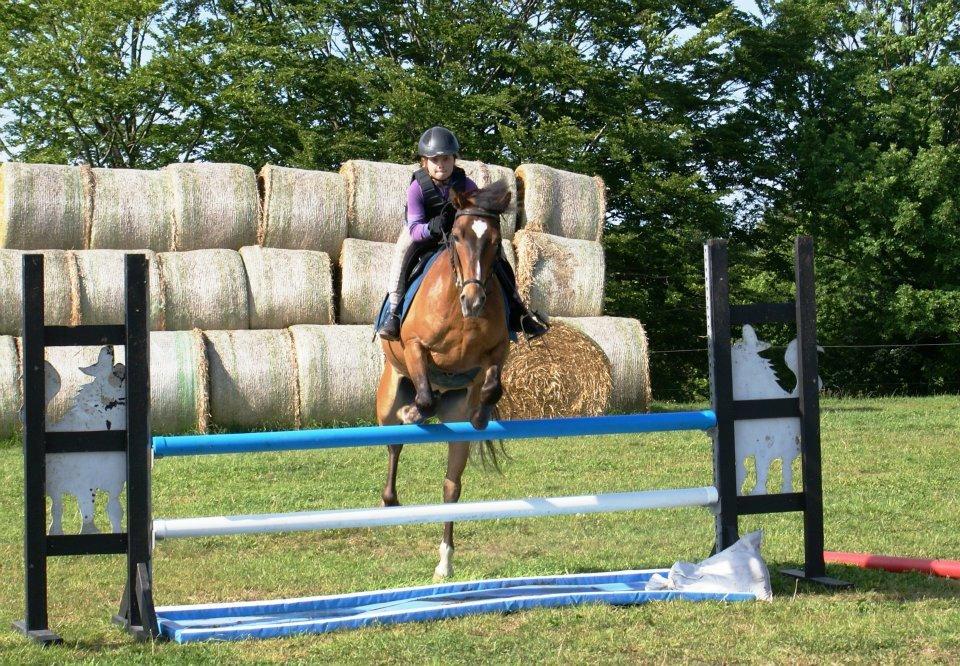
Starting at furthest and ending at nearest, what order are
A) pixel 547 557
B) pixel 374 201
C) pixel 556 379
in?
pixel 374 201 → pixel 556 379 → pixel 547 557

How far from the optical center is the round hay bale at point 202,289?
1352 cm

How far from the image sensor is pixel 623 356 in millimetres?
15328

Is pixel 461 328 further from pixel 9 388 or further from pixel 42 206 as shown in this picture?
pixel 42 206

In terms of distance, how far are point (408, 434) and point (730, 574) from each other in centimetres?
171

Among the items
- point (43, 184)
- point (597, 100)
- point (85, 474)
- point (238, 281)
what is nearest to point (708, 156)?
point (597, 100)

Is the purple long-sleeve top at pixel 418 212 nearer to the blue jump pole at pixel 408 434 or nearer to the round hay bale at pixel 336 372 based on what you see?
the blue jump pole at pixel 408 434

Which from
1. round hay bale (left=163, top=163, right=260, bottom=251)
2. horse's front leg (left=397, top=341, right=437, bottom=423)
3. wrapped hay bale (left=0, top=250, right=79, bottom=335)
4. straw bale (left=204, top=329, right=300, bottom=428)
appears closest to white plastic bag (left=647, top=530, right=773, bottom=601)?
horse's front leg (left=397, top=341, right=437, bottom=423)

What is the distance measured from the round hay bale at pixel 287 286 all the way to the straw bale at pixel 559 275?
2.49 meters

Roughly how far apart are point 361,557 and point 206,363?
637 centimetres

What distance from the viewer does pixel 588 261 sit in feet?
52.0

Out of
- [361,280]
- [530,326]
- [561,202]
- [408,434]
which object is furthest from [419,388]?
[561,202]

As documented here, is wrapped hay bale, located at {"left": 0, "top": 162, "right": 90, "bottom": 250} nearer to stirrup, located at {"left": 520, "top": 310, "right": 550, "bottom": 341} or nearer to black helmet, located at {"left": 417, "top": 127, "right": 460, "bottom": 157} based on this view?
black helmet, located at {"left": 417, "top": 127, "right": 460, "bottom": 157}

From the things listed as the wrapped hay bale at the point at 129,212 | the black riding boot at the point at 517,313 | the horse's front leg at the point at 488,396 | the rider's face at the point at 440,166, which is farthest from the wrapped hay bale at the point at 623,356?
the horse's front leg at the point at 488,396

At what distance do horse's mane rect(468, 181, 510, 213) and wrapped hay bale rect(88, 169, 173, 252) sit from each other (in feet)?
27.2
